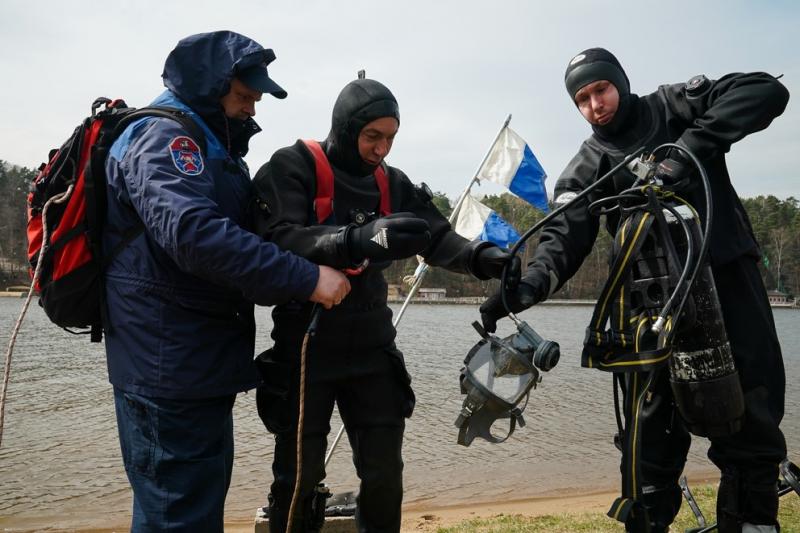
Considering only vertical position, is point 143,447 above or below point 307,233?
below

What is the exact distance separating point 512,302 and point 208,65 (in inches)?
62.1

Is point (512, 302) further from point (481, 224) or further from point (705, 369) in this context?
point (481, 224)

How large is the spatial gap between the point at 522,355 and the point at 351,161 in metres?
1.08

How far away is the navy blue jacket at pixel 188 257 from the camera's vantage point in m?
2.00

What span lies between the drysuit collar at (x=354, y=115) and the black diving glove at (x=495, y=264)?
2.08 ft

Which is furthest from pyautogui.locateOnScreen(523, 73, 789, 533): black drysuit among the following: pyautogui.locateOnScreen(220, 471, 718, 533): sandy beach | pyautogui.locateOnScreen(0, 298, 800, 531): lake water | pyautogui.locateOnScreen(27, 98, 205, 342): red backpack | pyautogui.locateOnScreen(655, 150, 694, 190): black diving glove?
pyautogui.locateOnScreen(0, 298, 800, 531): lake water

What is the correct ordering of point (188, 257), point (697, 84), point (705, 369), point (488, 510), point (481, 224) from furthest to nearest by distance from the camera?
point (481, 224) < point (488, 510) < point (697, 84) < point (705, 369) < point (188, 257)

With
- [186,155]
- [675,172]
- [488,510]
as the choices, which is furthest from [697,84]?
[488,510]

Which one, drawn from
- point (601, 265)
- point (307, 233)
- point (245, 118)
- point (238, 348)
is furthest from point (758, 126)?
point (601, 265)

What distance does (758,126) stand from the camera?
274 centimetres

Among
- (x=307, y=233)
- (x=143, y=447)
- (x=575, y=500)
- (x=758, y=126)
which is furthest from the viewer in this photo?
(x=575, y=500)

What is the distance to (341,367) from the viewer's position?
2.60 metres

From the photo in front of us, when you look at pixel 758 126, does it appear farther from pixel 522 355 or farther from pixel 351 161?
pixel 351 161

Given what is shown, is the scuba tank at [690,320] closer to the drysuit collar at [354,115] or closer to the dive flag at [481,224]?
the drysuit collar at [354,115]
